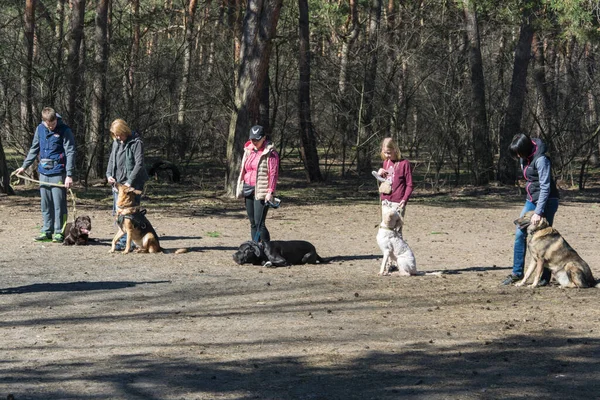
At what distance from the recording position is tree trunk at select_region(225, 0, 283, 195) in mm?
22047

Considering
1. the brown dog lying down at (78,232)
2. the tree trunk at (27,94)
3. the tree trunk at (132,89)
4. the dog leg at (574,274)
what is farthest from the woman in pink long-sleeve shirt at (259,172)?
the tree trunk at (132,89)

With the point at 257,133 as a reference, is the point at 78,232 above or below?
below

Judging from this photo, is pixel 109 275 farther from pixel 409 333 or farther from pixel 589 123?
pixel 589 123

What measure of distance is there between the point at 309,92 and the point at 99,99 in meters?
5.68

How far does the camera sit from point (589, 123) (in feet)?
82.7

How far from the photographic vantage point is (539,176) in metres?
10.1

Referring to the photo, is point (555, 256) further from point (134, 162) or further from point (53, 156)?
point (53, 156)

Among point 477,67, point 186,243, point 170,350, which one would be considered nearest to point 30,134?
point 186,243

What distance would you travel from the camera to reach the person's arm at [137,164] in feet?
41.6

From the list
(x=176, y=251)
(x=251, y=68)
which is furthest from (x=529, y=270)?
(x=251, y=68)

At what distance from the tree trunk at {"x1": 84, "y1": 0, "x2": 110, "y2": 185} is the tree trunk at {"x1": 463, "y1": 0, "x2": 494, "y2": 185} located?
903 cm

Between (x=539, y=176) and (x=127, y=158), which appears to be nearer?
(x=539, y=176)

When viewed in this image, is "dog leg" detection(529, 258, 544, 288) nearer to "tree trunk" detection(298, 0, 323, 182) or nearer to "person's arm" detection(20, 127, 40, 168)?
"person's arm" detection(20, 127, 40, 168)

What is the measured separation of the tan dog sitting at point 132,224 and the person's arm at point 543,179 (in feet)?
17.3
